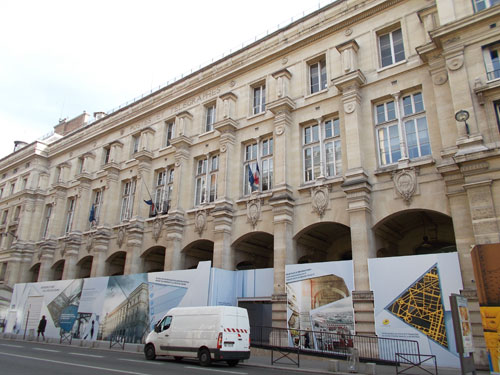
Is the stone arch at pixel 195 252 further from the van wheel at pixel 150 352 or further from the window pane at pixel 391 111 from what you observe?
the window pane at pixel 391 111

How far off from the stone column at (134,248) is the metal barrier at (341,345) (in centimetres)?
1247

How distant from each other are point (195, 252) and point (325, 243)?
9.01m

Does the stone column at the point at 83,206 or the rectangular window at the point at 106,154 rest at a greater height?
the rectangular window at the point at 106,154

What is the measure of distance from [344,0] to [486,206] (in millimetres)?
14739

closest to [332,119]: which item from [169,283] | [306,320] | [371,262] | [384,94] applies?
[384,94]

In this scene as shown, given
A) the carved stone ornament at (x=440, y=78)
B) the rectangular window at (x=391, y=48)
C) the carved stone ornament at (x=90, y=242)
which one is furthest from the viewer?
the carved stone ornament at (x=90, y=242)

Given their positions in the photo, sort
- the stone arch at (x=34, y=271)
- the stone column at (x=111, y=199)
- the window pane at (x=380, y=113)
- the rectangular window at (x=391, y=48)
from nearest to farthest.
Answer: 1. the window pane at (x=380, y=113)
2. the rectangular window at (x=391, y=48)
3. the stone column at (x=111, y=199)
4. the stone arch at (x=34, y=271)

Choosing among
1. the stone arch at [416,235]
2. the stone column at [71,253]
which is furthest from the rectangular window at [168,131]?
the stone arch at [416,235]

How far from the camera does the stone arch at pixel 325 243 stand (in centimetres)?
2183

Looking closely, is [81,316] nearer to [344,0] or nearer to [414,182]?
[414,182]

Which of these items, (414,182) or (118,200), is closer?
(414,182)

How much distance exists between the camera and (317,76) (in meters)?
23.6

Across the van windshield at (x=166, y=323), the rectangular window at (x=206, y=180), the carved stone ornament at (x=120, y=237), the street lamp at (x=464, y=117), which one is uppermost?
the rectangular window at (x=206, y=180)

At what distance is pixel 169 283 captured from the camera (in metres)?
21.9
